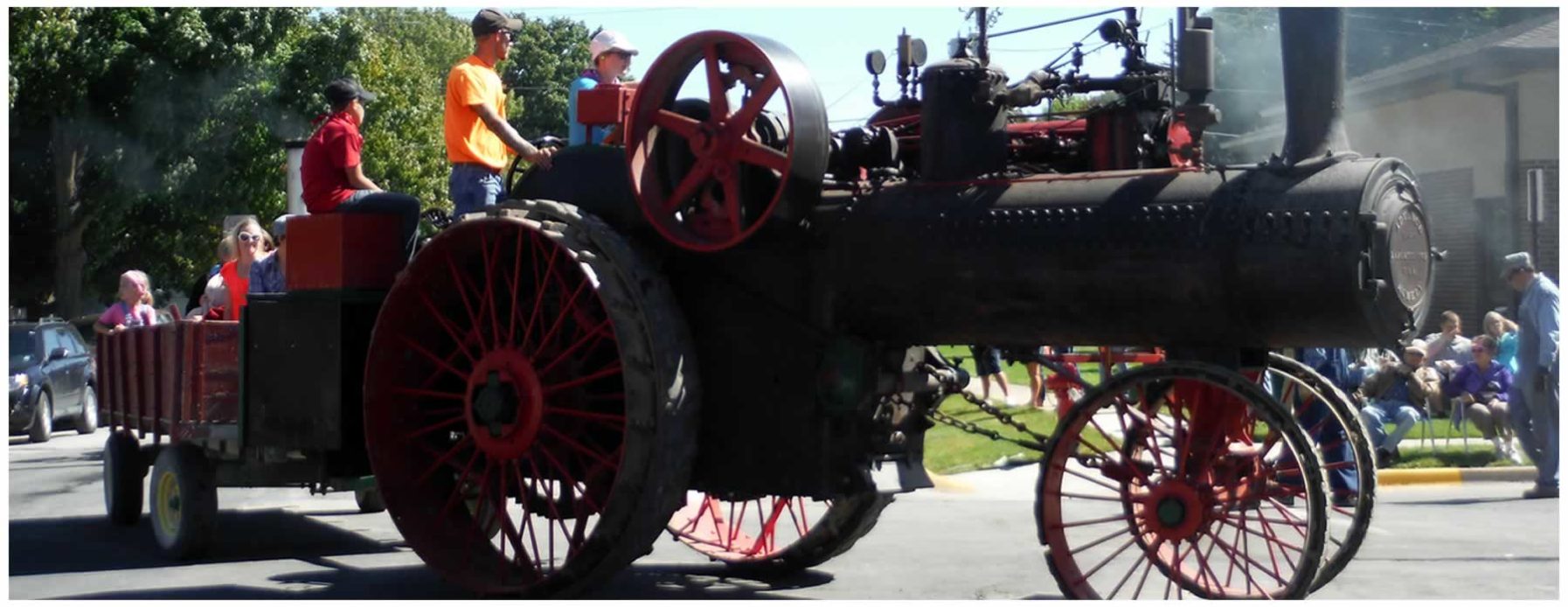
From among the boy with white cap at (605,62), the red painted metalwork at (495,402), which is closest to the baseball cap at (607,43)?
the boy with white cap at (605,62)

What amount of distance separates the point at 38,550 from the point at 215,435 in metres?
1.44

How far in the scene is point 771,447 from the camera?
6938 mm

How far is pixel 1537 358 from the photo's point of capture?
12.5 meters

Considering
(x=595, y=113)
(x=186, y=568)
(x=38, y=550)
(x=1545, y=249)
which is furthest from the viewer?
(x=1545, y=249)

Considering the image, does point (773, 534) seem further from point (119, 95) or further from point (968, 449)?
point (119, 95)

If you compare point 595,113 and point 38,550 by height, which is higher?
point 595,113

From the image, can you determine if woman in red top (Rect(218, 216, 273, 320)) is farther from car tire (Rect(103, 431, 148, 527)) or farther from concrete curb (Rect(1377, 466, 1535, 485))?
concrete curb (Rect(1377, 466, 1535, 485))

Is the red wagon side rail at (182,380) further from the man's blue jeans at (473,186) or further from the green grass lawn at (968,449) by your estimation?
the green grass lawn at (968,449)

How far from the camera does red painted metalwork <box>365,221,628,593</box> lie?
711 centimetres

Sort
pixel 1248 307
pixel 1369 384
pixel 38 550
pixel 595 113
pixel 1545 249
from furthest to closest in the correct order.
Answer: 1. pixel 1545 249
2. pixel 1369 384
3. pixel 38 550
4. pixel 595 113
5. pixel 1248 307

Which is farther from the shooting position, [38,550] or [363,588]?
[38,550]

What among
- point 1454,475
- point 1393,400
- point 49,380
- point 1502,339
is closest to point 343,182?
point 1454,475

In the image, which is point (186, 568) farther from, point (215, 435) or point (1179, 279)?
point (1179, 279)

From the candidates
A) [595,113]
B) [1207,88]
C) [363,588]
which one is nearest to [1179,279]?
[1207,88]
